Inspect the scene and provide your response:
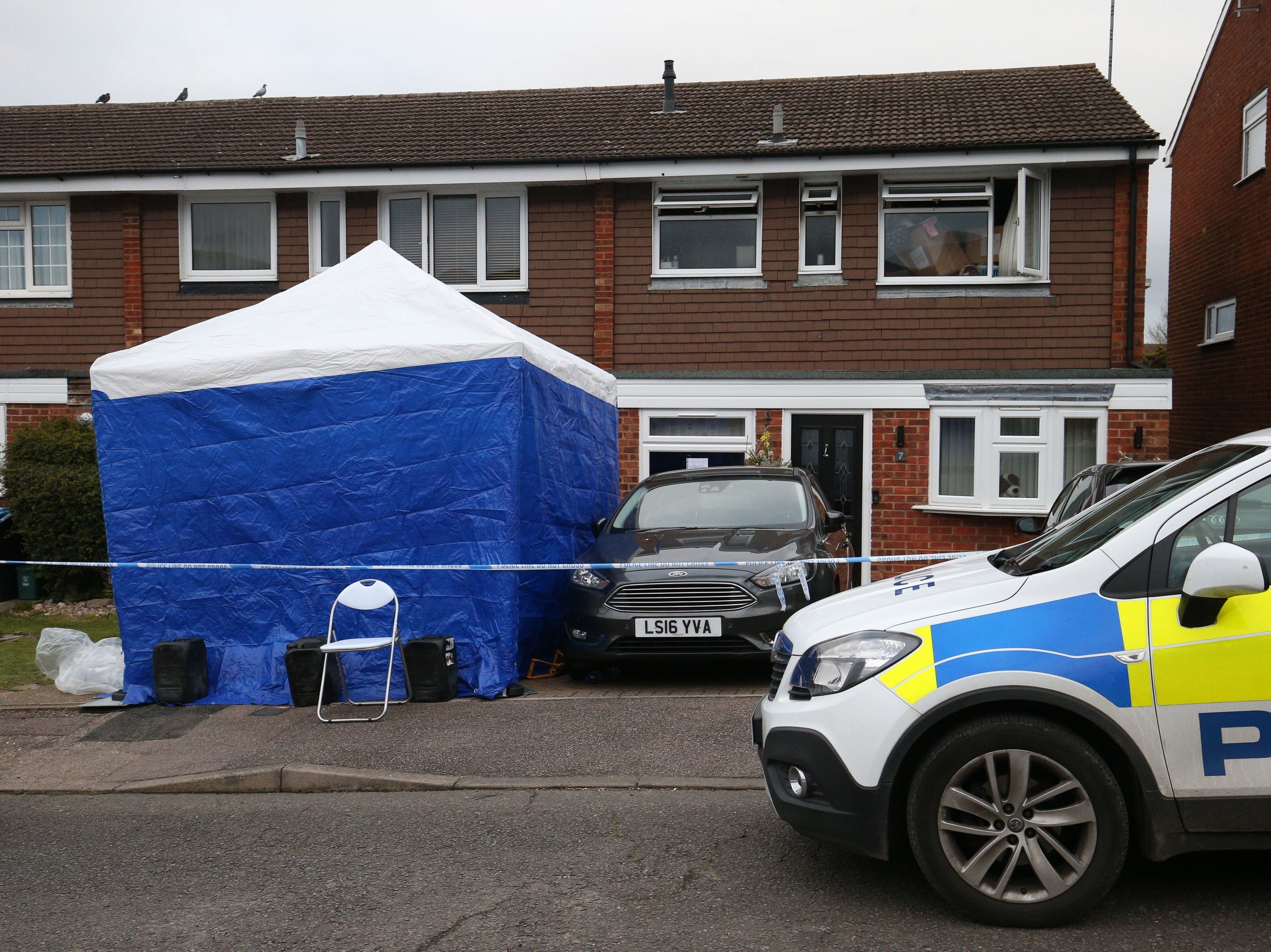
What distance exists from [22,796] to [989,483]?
11.4 m

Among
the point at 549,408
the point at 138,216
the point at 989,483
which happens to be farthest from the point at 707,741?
the point at 138,216

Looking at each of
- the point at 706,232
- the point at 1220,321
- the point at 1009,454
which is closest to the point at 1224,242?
the point at 1220,321

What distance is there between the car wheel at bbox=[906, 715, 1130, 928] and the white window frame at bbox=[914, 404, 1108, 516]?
35.4 ft

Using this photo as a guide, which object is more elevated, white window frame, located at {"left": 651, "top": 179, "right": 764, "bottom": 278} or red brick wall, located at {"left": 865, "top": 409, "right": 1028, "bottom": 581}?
white window frame, located at {"left": 651, "top": 179, "right": 764, "bottom": 278}

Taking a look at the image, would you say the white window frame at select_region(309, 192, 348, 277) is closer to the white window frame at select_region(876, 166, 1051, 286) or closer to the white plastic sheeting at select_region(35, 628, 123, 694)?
the white window frame at select_region(876, 166, 1051, 286)

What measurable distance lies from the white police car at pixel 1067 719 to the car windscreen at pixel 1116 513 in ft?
0.15

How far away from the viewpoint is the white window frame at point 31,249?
16.2m

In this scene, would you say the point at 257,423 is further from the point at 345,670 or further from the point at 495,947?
the point at 495,947

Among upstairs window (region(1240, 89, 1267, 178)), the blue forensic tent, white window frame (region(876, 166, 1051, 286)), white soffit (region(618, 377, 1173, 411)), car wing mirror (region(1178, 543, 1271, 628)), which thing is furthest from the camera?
upstairs window (region(1240, 89, 1267, 178))

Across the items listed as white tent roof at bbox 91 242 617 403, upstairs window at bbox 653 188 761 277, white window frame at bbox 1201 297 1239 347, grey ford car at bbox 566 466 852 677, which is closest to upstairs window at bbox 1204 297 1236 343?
white window frame at bbox 1201 297 1239 347

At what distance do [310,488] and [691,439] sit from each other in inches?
304

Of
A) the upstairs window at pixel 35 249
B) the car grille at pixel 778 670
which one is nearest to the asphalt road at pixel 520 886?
the car grille at pixel 778 670

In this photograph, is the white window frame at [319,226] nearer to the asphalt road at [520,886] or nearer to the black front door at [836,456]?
the black front door at [836,456]

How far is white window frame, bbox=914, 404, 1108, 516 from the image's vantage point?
14.1 meters
